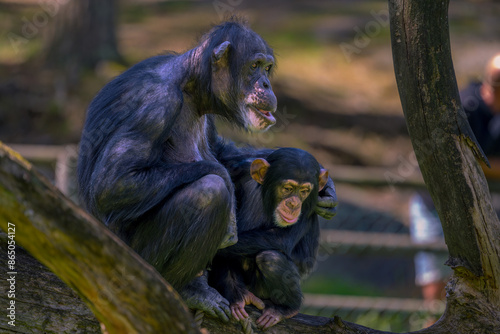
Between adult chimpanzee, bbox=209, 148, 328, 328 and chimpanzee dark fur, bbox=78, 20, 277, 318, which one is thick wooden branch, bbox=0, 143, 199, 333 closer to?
chimpanzee dark fur, bbox=78, 20, 277, 318

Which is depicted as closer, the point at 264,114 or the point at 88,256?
the point at 88,256

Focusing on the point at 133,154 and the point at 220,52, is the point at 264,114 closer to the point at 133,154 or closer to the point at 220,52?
the point at 220,52

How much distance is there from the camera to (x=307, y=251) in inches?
189

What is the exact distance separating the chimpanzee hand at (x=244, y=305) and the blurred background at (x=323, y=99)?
14.3 feet

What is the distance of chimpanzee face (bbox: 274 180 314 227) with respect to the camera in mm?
→ 4406

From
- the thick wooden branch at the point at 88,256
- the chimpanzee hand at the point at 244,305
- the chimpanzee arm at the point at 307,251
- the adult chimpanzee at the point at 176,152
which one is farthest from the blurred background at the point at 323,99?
the thick wooden branch at the point at 88,256

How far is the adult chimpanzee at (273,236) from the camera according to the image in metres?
4.22

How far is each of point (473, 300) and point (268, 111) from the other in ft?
6.30

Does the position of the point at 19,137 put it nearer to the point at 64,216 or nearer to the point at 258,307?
the point at 258,307

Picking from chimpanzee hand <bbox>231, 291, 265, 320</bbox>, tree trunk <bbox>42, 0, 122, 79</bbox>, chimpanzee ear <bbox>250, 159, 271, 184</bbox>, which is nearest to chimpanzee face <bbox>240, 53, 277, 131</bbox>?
chimpanzee ear <bbox>250, 159, 271, 184</bbox>

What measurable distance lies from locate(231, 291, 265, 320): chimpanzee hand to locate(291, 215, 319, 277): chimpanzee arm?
2.30 ft

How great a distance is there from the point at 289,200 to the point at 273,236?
317 millimetres

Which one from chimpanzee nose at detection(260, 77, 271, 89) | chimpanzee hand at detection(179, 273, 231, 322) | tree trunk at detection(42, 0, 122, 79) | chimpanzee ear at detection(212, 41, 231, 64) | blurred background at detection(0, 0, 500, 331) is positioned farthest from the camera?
tree trunk at detection(42, 0, 122, 79)

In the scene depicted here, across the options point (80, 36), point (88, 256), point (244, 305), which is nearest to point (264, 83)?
point (244, 305)
